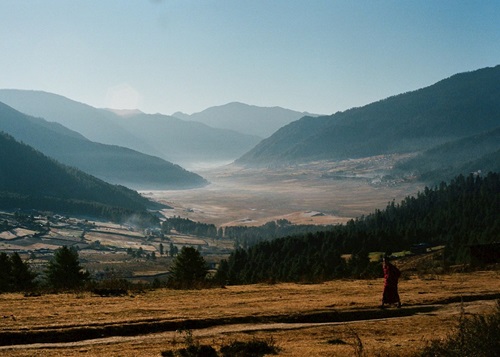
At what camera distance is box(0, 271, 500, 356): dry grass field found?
1627 centimetres

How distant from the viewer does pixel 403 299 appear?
25.2 m

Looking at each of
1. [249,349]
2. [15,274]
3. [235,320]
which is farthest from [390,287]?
[15,274]

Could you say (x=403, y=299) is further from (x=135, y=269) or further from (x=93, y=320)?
(x=135, y=269)

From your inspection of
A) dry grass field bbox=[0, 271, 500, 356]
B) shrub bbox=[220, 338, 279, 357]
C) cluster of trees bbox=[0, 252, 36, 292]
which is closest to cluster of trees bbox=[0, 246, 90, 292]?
cluster of trees bbox=[0, 252, 36, 292]

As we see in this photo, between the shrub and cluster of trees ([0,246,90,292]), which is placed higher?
the shrub

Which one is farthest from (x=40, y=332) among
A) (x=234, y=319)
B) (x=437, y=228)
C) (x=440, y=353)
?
(x=437, y=228)

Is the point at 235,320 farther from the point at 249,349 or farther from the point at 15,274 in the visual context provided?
the point at 15,274

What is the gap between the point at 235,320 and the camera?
2036cm

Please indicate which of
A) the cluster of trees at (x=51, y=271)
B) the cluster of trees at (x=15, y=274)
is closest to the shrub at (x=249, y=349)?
the cluster of trees at (x=51, y=271)

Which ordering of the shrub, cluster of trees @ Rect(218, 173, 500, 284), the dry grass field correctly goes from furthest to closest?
cluster of trees @ Rect(218, 173, 500, 284) → the dry grass field → the shrub

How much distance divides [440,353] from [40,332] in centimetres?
1542

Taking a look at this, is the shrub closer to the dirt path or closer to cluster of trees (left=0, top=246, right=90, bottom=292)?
the dirt path

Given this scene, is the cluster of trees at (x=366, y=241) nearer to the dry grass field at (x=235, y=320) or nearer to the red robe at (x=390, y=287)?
the dry grass field at (x=235, y=320)

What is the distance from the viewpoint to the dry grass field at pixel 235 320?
1627 centimetres
